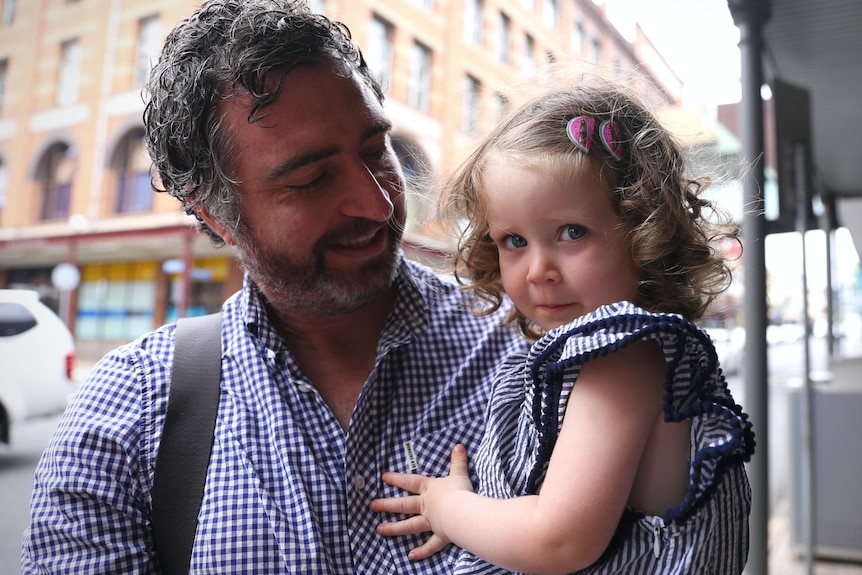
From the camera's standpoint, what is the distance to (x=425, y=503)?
3.49 feet

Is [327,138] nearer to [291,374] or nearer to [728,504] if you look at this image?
[291,374]

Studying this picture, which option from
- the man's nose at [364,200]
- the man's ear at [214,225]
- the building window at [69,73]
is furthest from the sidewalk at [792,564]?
the building window at [69,73]

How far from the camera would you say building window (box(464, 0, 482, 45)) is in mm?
3109

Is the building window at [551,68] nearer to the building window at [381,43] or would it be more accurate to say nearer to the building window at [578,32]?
the building window at [381,43]

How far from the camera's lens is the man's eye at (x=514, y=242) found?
1012 mm

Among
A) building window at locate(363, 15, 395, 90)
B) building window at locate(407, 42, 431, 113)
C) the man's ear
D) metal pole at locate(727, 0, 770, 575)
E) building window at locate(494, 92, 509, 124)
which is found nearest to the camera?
building window at locate(494, 92, 509, 124)

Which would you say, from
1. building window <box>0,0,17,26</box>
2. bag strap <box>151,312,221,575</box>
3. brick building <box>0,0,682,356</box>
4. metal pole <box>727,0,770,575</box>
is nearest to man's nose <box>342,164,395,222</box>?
brick building <box>0,0,682,356</box>

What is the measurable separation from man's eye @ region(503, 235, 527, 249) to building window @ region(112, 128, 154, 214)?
125 centimetres

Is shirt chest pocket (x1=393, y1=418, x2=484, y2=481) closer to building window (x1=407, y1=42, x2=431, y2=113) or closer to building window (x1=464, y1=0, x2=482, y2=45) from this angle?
building window (x1=407, y1=42, x2=431, y2=113)

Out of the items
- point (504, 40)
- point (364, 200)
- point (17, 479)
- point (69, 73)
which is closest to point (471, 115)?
point (364, 200)

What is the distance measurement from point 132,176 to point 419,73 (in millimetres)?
1431

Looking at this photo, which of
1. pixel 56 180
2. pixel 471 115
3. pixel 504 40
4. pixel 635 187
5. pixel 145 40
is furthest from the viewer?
pixel 504 40

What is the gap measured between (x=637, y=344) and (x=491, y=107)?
0.62 m

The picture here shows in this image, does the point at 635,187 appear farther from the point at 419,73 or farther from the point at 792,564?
the point at 792,564
